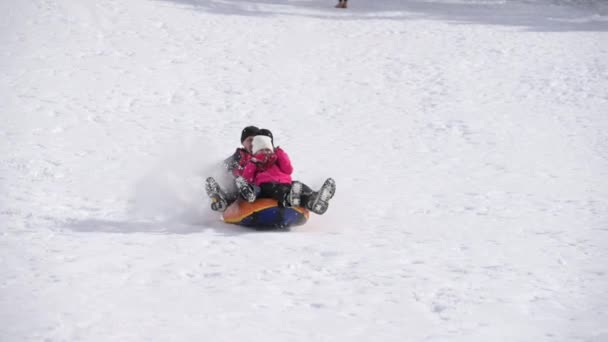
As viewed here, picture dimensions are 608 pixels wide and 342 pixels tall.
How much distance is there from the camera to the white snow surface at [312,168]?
4.12m

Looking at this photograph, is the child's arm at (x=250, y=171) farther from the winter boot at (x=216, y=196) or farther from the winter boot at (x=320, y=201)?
the winter boot at (x=320, y=201)

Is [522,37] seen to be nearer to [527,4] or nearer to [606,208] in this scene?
[527,4]

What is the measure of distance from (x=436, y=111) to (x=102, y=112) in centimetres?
570

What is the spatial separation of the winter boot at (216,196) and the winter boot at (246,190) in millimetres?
220

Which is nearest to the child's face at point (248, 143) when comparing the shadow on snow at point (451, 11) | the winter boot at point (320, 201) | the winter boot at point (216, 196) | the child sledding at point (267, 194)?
the child sledding at point (267, 194)

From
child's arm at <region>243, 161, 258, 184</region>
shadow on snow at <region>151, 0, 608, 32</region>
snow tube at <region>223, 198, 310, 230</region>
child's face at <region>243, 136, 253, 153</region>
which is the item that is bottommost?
snow tube at <region>223, 198, 310, 230</region>

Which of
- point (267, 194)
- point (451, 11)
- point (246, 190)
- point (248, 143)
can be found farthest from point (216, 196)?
point (451, 11)

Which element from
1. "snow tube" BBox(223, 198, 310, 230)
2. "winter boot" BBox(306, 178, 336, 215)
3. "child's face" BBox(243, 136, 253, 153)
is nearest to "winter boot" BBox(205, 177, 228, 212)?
"snow tube" BBox(223, 198, 310, 230)

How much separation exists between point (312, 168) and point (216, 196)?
2.94 m

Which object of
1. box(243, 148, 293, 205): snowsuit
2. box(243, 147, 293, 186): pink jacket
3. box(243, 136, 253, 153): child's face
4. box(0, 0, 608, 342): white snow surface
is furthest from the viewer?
box(243, 136, 253, 153): child's face

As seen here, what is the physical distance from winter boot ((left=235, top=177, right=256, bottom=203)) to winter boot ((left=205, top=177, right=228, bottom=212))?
22 cm

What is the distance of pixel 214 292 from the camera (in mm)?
4375

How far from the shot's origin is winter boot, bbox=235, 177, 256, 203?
5910 millimetres

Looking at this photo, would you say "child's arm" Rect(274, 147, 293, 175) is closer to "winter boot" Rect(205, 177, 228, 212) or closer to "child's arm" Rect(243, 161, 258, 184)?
"child's arm" Rect(243, 161, 258, 184)
